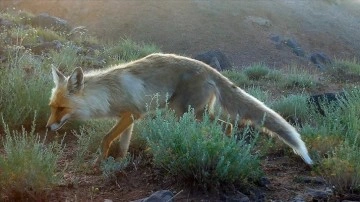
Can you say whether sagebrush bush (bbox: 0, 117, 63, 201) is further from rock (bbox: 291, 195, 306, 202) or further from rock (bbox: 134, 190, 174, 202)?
rock (bbox: 291, 195, 306, 202)

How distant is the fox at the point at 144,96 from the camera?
5988 mm

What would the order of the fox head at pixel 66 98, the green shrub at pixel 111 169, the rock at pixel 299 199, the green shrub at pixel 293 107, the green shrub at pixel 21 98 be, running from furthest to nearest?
the green shrub at pixel 293 107 < the green shrub at pixel 21 98 < the fox head at pixel 66 98 < the green shrub at pixel 111 169 < the rock at pixel 299 199

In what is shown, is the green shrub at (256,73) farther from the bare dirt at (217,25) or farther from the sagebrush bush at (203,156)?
the sagebrush bush at (203,156)

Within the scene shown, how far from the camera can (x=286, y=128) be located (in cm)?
580

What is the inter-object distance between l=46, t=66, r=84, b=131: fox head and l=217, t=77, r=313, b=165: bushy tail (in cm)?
174

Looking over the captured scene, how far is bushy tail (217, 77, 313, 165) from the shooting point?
18.5 ft

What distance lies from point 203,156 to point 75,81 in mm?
2153

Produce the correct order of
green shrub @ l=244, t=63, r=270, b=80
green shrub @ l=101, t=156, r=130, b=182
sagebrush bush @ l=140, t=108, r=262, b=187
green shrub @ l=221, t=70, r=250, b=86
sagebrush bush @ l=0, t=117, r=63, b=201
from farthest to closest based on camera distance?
green shrub @ l=244, t=63, r=270, b=80, green shrub @ l=221, t=70, r=250, b=86, green shrub @ l=101, t=156, r=130, b=182, sagebrush bush @ l=140, t=108, r=262, b=187, sagebrush bush @ l=0, t=117, r=63, b=201

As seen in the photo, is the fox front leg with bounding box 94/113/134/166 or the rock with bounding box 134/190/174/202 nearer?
the rock with bounding box 134/190/174/202

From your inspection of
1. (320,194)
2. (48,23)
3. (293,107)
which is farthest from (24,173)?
(48,23)

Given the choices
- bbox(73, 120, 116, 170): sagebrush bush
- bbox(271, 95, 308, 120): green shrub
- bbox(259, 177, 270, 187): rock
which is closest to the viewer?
bbox(259, 177, 270, 187): rock

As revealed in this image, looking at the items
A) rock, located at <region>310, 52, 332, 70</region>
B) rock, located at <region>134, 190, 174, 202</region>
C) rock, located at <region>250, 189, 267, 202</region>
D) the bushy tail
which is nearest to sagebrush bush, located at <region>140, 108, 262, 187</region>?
rock, located at <region>250, 189, 267, 202</region>

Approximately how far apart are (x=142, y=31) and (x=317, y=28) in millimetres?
11694

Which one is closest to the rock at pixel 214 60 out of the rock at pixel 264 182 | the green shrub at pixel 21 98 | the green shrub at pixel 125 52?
the green shrub at pixel 125 52
